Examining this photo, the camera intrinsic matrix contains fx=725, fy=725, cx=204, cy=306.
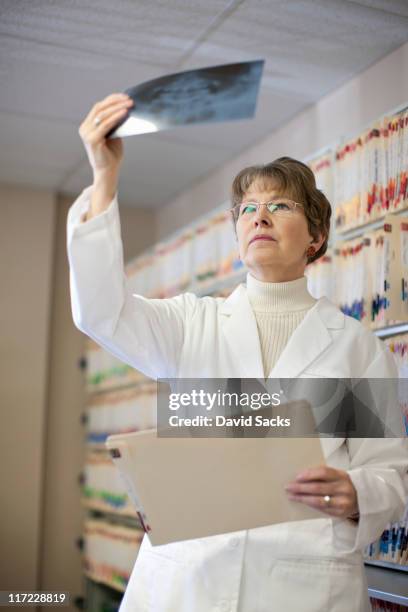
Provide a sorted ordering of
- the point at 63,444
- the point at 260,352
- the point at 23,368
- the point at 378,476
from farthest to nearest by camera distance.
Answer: the point at 63,444, the point at 23,368, the point at 260,352, the point at 378,476

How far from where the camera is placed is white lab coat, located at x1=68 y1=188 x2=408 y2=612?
1.26m

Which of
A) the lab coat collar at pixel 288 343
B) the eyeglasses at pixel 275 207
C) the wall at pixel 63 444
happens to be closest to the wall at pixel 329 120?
the wall at pixel 63 444

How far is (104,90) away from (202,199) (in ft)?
4.39

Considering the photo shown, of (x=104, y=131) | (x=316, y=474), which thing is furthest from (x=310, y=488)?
(x=104, y=131)

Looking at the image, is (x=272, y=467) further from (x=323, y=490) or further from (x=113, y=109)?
(x=113, y=109)

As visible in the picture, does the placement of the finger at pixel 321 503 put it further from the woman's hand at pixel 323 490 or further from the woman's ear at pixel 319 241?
the woman's ear at pixel 319 241

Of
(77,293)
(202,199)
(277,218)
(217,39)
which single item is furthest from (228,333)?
(202,199)

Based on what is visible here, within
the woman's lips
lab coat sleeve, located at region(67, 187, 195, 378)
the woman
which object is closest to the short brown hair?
the woman

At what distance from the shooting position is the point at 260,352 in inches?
58.0

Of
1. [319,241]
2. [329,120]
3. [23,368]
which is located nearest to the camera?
[319,241]

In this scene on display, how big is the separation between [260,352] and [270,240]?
240 mm

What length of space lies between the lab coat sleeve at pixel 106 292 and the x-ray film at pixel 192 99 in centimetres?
16

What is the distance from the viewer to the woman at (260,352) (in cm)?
125

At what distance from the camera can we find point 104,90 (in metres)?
3.37
